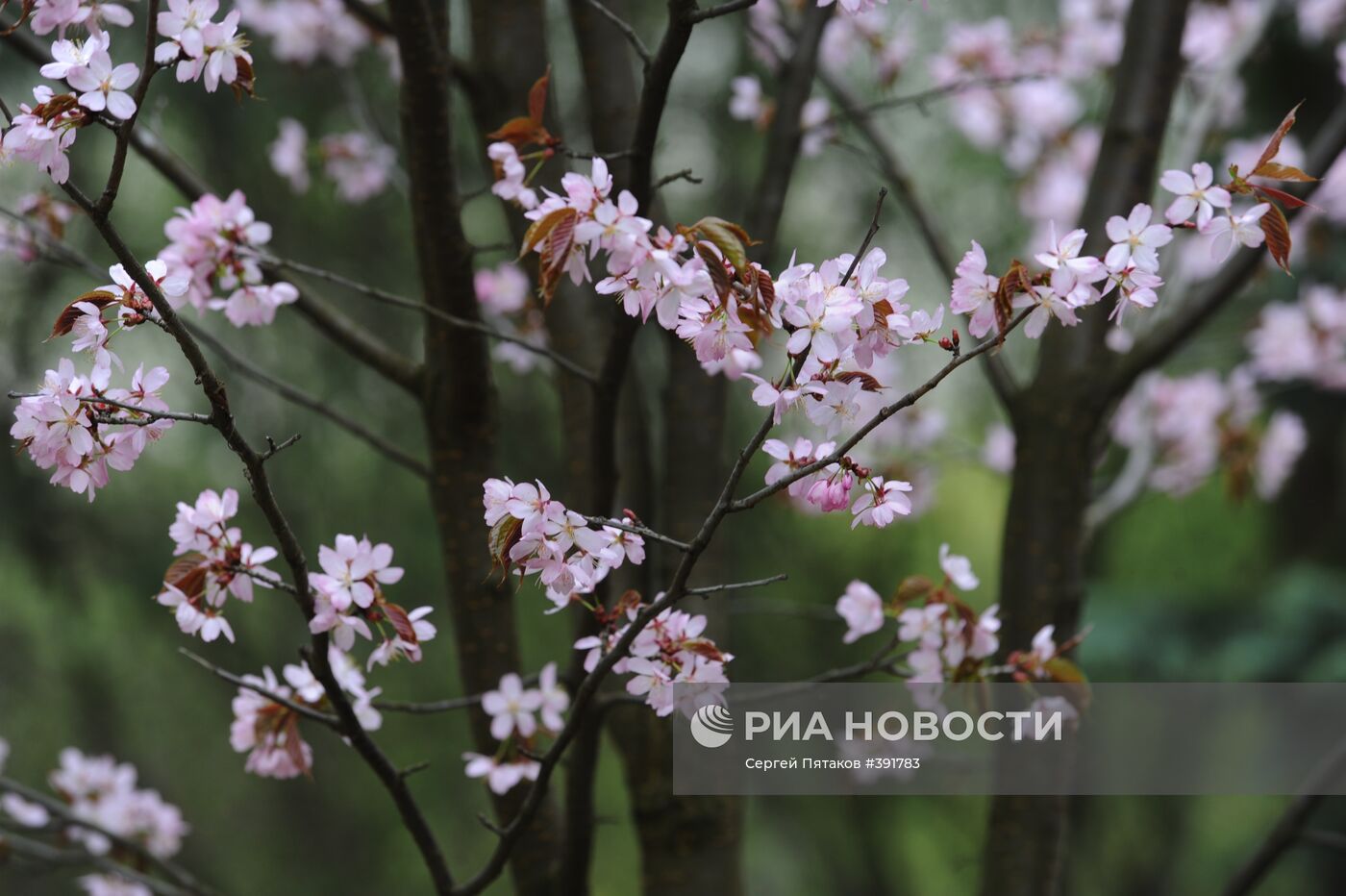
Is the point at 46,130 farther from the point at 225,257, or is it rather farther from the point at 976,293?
the point at 976,293

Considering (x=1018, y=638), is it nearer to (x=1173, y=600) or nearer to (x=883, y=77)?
(x=883, y=77)

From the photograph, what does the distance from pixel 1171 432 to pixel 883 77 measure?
134 cm

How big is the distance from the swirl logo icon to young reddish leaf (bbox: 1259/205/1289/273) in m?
0.74

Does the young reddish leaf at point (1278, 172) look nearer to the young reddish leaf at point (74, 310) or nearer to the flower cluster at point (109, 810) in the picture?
the young reddish leaf at point (74, 310)

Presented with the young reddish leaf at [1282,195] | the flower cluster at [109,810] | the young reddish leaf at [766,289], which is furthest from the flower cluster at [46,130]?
the flower cluster at [109,810]

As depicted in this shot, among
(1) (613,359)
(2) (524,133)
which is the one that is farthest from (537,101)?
(1) (613,359)

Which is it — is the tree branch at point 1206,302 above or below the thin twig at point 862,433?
above

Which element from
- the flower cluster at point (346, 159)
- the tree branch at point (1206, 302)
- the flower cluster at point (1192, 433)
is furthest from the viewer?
the flower cluster at point (1192, 433)

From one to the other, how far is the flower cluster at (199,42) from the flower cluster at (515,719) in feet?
2.32

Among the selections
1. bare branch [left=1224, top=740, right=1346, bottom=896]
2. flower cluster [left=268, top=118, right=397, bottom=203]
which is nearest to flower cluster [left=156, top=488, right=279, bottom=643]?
flower cluster [left=268, top=118, right=397, bottom=203]

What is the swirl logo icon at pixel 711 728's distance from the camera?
134 cm

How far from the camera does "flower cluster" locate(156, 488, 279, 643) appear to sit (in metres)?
0.97

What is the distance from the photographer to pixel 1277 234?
0.89 m

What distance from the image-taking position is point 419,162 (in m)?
1.25
